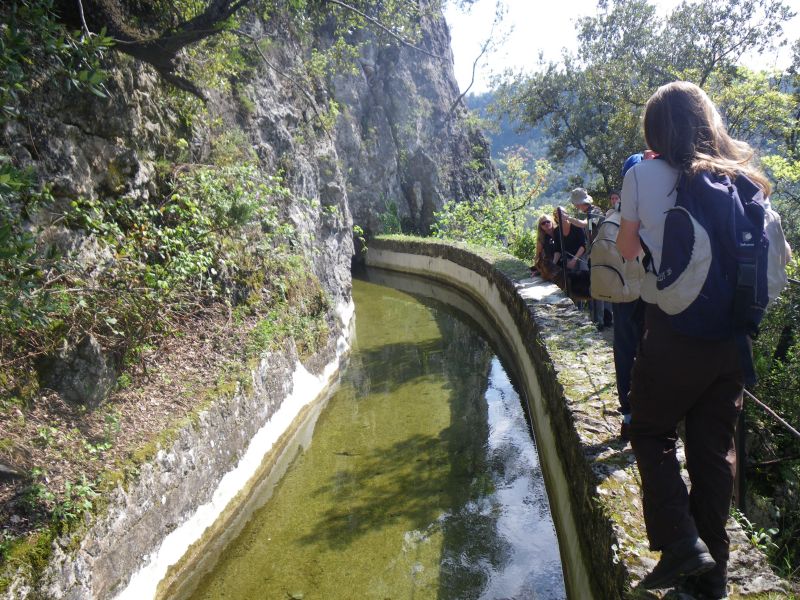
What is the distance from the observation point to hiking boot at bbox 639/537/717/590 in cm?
222

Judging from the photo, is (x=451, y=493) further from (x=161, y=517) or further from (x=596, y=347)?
(x=161, y=517)

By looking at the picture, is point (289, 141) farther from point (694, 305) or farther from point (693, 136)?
point (694, 305)

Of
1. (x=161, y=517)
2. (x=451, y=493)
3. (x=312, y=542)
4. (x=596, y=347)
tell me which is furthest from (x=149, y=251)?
(x=596, y=347)

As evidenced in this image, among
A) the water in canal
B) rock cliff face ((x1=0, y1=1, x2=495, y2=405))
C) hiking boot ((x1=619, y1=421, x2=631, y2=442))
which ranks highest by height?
rock cliff face ((x1=0, y1=1, x2=495, y2=405))

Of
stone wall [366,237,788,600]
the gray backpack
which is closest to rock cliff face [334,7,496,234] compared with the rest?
stone wall [366,237,788,600]

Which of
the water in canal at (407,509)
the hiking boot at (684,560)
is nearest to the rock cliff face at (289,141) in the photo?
the water in canal at (407,509)

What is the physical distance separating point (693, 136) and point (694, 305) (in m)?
0.73

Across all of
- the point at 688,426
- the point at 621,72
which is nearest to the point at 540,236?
the point at 688,426

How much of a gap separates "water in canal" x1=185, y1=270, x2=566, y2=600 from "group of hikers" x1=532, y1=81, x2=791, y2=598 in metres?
2.13

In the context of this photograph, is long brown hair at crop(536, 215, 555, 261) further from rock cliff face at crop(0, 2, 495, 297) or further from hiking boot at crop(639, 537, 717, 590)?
hiking boot at crop(639, 537, 717, 590)

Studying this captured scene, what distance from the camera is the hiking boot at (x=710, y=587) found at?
→ 2.37 m

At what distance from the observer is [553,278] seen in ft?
25.3

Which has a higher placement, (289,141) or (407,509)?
(289,141)

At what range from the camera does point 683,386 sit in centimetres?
224
